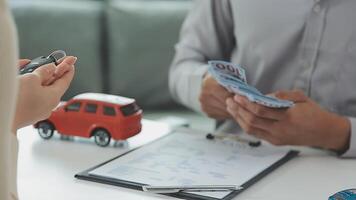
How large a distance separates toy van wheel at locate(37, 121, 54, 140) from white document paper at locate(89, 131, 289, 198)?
0.16 m

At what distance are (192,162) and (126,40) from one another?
130 centimetres

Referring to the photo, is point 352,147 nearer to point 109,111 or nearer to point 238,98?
point 238,98

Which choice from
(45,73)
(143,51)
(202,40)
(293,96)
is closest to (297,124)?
(293,96)

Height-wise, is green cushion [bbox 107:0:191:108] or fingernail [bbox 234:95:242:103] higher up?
fingernail [bbox 234:95:242:103]

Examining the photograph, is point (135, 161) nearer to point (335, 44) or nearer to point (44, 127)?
point (44, 127)

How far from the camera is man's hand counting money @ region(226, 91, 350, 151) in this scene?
116 centimetres

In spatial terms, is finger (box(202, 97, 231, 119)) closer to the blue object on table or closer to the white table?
the white table

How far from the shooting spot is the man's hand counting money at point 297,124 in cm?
116

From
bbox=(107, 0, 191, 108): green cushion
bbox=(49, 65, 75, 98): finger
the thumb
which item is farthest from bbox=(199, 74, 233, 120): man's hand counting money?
bbox=(107, 0, 191, 108): green cushion

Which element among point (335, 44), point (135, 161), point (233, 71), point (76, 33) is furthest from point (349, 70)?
point (76, 33)

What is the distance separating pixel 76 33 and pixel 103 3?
221mm

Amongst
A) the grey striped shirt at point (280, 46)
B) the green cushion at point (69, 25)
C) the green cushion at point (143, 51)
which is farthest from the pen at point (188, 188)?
the green cushion at point (143, 51)

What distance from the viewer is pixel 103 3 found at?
7.91ft

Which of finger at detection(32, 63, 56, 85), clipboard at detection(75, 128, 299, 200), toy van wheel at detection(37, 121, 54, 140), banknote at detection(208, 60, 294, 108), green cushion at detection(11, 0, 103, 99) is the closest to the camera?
finger at detection(32, 63, 56, 85)
